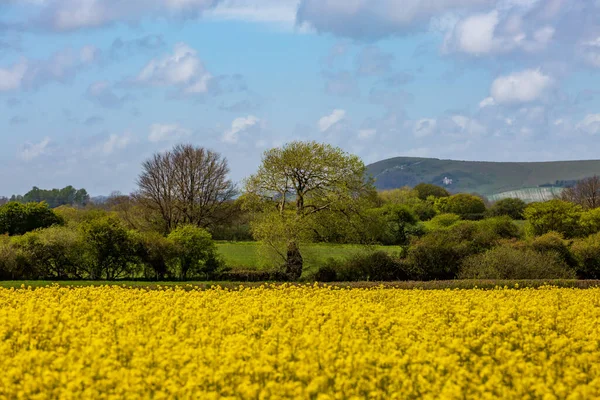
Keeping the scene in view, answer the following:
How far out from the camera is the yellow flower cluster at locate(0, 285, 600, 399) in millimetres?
8344

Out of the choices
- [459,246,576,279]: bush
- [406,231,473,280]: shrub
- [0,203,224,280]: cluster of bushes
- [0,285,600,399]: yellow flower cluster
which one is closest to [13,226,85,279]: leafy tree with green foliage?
[0,203,224,280]: cluster of bushes

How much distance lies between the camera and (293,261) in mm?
34719

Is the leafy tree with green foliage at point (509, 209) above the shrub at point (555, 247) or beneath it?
above

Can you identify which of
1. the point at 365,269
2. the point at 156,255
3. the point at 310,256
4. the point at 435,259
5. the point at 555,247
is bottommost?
the point at 365,269

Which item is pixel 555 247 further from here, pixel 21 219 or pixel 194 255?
pixel 21 219

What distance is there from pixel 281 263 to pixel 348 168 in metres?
6.13

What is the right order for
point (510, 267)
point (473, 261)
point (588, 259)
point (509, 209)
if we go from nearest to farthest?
point (510, 267) → point (473, 261) → point (588, 259) → point (509, 209)

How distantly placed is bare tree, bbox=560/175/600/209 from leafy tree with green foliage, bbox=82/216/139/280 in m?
64.6

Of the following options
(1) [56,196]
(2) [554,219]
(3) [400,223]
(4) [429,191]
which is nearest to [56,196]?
(1) [56,196]

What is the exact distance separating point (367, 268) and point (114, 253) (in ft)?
41.3

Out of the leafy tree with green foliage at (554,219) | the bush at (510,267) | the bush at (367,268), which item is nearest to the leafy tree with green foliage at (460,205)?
the leafy tree with green foliage at (554,219)

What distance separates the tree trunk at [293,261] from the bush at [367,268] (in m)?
1.37

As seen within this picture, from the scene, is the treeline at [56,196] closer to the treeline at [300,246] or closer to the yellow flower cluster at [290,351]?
the treeline at [300,246]

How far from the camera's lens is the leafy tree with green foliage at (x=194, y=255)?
34.8 metres
